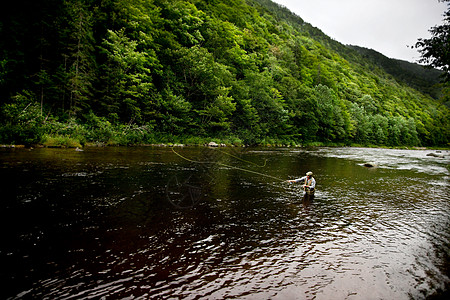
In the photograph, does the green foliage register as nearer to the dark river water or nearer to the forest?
the forest

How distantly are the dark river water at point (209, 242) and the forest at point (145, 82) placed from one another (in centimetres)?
1320

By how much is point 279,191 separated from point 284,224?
12.9ft

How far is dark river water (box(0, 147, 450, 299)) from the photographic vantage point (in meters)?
3.62

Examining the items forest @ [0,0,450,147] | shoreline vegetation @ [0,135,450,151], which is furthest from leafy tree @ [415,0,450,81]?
shoreline vegetation @ [0,135,450,151]

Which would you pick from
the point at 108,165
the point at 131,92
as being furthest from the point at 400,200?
the point at 131,92

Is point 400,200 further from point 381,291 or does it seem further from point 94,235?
point 94,235

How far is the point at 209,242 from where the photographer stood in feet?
16.8

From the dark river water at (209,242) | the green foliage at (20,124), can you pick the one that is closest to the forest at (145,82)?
the green foliage at (20,124)

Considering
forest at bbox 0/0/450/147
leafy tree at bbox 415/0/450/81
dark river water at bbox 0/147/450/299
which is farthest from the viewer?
forest at bbox 0/0/450/147

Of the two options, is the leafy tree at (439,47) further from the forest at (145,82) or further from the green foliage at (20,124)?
the green foliage at (20,124)

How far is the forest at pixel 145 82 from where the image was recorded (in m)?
22.0

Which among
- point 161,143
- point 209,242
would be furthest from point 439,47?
point 161,143

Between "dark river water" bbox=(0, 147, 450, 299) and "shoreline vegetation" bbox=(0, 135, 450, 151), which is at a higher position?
"shoreline vegetation" bbox=(0, 135, 450, 151)

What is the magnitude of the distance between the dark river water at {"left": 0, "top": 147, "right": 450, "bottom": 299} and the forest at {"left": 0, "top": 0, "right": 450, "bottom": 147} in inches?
520
